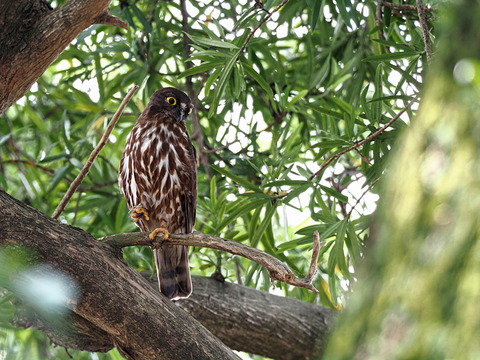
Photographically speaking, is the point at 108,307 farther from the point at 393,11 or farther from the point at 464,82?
the point at 393,11

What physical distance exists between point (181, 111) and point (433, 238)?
3.10 m

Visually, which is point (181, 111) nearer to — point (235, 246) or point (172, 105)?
point (172, 105)

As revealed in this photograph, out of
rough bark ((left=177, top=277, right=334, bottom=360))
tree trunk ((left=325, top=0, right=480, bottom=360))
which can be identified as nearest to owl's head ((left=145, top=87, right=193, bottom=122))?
rough bark ((left=177, top=277, right=334, bottom=360))

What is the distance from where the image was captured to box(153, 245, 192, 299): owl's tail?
3285 millimetres

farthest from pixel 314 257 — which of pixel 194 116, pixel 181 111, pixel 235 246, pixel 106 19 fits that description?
pixel 194 116

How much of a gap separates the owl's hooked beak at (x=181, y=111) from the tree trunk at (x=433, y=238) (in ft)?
9.89

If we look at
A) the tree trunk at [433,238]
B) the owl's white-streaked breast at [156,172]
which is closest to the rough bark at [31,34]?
the owl's white-streaked breast at [156,172]

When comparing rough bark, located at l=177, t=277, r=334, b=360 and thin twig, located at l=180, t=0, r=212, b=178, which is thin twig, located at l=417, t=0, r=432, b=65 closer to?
rough bark, located at l=177, t=277, r=334, b=360

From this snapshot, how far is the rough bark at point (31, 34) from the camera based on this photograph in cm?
237

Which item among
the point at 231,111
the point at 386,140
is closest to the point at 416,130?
the point at 386,140

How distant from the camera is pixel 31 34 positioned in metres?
2.39

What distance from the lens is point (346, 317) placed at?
72 cm

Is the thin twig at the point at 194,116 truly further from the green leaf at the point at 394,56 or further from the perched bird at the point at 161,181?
the green leaf at the point at 394,56

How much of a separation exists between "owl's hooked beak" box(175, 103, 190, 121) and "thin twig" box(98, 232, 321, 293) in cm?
120
